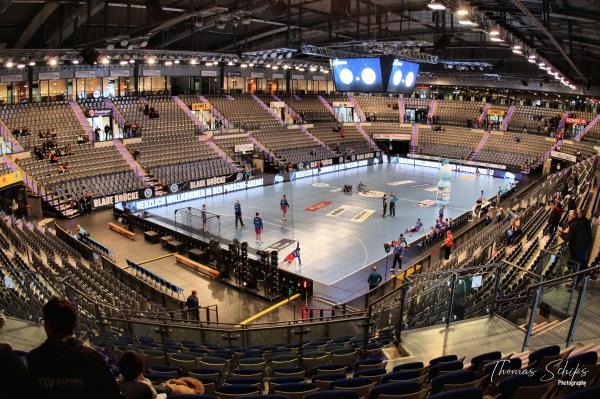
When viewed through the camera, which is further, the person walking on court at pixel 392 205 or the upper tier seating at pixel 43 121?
the upper tier seating at pixel 43 121

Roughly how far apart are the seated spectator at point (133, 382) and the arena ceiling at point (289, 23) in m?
14.3

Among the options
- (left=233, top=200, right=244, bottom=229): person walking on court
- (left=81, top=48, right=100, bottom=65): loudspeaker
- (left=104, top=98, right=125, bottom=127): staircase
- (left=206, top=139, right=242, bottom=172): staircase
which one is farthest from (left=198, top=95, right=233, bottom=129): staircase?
(left=233, top=200, right=244, bottom=229): person walking on court

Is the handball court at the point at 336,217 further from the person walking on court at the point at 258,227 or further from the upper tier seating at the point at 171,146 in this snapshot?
the upper tier seating at the point at 171,146

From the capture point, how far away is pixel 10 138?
30.9 metres

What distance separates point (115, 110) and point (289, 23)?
18980 millimetres

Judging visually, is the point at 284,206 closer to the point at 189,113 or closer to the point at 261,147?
the point at 261,147

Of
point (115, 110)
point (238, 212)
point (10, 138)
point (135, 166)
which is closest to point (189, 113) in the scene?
point (115, 110)

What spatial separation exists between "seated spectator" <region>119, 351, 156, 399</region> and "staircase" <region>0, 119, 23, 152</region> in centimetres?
3069

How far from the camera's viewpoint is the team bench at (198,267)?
2008 cm

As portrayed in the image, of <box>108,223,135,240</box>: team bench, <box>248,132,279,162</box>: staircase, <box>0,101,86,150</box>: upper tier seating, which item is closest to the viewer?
<box>108,223,135,240</box>: team bench

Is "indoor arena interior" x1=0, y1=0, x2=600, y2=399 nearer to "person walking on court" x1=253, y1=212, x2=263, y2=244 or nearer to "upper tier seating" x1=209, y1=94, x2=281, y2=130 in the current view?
"upper tier seating" x1=209, y1=94, x2=281, y2=130

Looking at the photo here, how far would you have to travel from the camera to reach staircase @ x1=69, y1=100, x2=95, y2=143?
35.7 m

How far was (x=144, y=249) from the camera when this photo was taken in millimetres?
22953

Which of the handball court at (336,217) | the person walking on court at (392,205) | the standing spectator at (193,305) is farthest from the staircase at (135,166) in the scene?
the standing spectator at (193,305)
